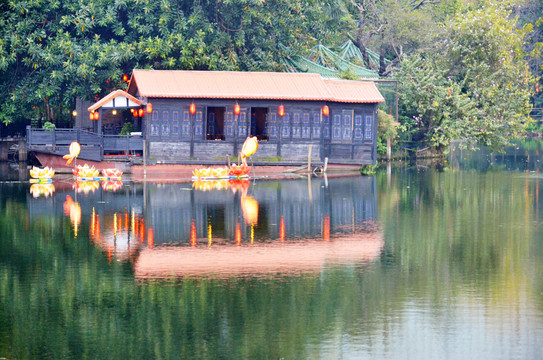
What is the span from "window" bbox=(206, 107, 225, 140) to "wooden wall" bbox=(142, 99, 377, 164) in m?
1.40

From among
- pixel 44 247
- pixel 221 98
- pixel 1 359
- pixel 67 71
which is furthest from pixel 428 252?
pixel 67 71

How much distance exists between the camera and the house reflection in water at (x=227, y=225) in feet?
67.1

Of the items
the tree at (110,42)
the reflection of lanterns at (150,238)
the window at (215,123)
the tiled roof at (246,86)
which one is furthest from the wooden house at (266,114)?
the reflection of lanterns at (150,238)

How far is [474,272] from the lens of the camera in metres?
19.3

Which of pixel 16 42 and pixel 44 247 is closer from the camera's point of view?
pixel 44 247

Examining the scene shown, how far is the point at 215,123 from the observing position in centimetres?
4756

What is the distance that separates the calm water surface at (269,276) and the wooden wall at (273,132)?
32.0ft

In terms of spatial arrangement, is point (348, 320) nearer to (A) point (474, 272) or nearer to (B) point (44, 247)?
(A) point (474, 272)

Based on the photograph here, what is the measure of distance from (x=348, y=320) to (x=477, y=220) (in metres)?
13.2

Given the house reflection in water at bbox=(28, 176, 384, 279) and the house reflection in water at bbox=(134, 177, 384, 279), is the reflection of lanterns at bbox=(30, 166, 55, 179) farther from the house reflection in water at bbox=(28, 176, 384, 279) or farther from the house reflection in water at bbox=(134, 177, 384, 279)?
the house reflection in water at bbox=(134, 177, 384, 279)

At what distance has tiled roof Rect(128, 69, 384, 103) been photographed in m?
42.5

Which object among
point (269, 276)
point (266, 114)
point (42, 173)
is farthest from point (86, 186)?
point (269, 276)

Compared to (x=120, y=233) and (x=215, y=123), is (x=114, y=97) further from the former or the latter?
(x=120, y=233)

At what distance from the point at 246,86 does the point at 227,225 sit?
1876cm
